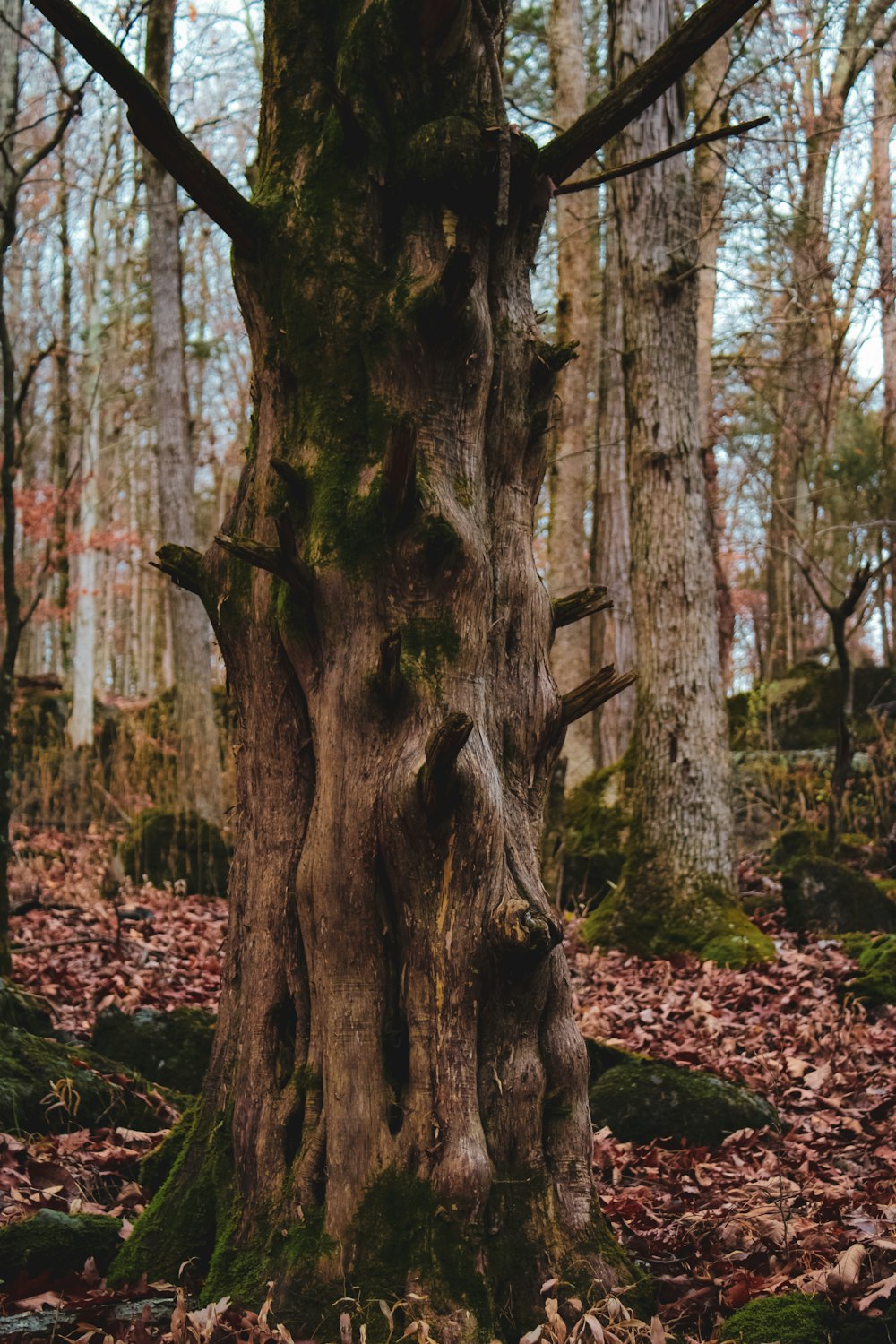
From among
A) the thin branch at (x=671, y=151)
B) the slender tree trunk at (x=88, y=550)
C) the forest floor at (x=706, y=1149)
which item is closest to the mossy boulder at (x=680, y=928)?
the forest floor at (x=706, y=1149)

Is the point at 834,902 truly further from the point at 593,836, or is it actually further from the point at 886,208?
the point at 886,208

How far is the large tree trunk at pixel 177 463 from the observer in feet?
40.9

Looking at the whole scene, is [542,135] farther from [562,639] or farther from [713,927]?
[713,927]

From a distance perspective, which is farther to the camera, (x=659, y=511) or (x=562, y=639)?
(x=562, y=639)

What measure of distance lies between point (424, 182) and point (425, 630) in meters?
1.35

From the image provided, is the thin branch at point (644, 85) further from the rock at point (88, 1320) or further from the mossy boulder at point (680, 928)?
the mossy boulder at point (680, 928)

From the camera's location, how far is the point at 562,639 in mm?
13844

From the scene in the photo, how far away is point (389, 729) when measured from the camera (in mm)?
2900

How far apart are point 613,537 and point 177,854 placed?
24.0 feet

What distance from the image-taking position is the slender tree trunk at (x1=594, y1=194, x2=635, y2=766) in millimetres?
14180

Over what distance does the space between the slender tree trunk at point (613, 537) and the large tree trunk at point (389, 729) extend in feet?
34.7

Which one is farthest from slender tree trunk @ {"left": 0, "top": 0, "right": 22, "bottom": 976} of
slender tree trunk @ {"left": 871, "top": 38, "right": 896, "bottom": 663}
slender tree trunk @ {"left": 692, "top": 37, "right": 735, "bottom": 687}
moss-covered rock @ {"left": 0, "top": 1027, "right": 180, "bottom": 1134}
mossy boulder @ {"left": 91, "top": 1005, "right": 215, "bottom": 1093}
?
slender tree trunk @ {"left": 871, "top": 38, "right": 896, "bottom": 663}

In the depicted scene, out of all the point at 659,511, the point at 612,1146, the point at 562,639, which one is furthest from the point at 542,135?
the point at 612,1146

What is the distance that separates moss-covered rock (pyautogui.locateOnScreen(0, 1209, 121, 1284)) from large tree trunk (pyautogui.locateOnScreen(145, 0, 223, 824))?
8717mm
